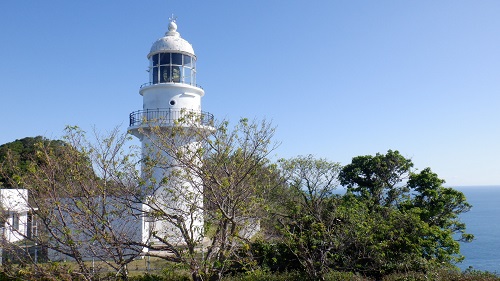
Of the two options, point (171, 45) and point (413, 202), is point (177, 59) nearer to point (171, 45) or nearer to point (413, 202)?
point (171, 45)

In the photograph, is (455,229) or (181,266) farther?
(455,229)

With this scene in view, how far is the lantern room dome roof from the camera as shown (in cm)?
1539

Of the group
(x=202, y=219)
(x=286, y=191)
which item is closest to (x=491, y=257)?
(x=286, y=191)

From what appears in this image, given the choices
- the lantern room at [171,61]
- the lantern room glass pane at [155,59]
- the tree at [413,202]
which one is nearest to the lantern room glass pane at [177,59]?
the lantern room at [171,61]

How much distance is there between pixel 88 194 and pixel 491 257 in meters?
33.5

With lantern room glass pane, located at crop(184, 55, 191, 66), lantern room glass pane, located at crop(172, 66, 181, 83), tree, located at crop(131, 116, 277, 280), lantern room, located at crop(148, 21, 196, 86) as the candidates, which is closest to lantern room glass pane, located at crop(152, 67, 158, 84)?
lantern room, located at crop(148, 21, 196, 86)

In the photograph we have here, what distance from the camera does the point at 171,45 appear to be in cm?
1542

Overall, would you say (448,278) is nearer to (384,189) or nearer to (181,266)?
(181,266)

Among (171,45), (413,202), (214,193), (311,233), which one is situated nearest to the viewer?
(214,193)

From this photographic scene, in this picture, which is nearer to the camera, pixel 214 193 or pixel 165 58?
pixel 214 193

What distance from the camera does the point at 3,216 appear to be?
8.08m

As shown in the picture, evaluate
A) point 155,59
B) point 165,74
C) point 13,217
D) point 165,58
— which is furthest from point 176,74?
point 13,217

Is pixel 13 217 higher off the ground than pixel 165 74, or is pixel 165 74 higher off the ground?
pixel 165 74

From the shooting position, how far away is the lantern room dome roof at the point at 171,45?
50.5 feet
